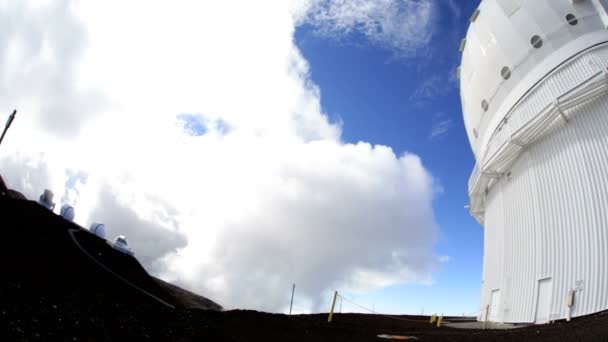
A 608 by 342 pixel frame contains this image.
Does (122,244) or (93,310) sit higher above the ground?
(122,244)

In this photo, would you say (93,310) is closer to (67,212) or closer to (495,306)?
(67,212)

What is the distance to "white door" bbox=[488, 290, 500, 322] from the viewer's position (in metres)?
16.9

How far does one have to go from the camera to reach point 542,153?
15531mm

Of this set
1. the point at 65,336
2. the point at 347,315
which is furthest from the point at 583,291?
the point at 65,336

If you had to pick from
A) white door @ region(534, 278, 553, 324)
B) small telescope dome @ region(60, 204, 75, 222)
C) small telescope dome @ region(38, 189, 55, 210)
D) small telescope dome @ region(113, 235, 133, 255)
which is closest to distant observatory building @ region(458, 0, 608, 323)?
white door @ region(534, 278, 553, 324)

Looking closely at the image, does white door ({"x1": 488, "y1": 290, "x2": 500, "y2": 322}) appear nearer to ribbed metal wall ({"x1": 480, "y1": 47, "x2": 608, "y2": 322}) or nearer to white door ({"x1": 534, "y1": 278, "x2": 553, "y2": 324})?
ribbed metal wall ({"x1": 480, "y1": 47, "x2": 608, "y2": 322})

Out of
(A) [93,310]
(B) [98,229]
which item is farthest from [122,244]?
(A) [93,310]

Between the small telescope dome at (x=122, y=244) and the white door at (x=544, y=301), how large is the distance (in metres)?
17.1

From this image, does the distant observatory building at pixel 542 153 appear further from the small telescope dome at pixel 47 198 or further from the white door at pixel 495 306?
the small telescope dome at pixel 47 198

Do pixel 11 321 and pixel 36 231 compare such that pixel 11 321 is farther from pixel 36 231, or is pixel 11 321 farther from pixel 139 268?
pixel 139 268

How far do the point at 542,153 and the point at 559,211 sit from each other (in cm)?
267

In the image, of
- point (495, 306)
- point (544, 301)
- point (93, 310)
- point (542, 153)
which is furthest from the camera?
point (495, 306)

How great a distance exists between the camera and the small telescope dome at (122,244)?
55.9ft

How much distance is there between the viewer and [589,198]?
13148mm
